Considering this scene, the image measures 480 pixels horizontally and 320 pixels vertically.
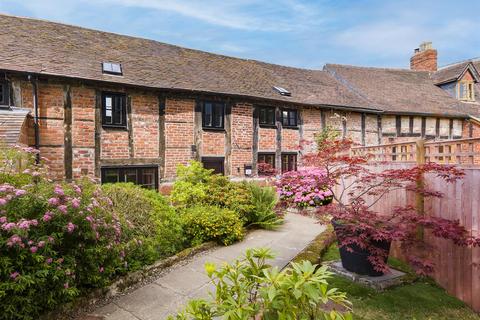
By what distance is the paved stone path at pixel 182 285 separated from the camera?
12.3 ft

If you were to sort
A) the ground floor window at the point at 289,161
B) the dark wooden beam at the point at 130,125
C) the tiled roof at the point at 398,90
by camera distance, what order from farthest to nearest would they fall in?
the tiled roof at the point at 398,90 → the ground floor window at the point at 289,161 → the dark wooden beam at the point at 130,125

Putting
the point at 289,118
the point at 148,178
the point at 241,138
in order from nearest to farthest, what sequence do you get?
the point at 148,178, the point at 241,138, the point at 289,118

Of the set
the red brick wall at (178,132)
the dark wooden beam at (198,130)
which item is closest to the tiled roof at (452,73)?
the dark wooden beam at (198,130)

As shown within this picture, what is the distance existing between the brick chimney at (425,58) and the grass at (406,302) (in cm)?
2350

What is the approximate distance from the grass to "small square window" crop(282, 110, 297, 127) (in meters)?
9.69

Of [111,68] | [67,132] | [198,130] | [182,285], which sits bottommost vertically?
Result: [182,285]

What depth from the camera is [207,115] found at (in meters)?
12.1

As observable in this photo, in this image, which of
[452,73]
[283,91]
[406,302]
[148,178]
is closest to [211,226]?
[406,302]

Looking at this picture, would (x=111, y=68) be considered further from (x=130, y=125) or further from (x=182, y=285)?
(x=182, y=285)

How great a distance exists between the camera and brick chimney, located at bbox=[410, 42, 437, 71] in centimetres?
2312

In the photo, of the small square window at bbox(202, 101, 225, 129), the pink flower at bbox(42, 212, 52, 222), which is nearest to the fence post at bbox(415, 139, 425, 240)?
the pink flower at bbox(42, 212, 52, 222)

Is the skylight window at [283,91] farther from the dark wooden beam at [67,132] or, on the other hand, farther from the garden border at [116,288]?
the garden border at [116,288]

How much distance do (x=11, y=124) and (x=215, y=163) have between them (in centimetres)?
682

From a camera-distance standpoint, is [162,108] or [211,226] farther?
[162,108]
